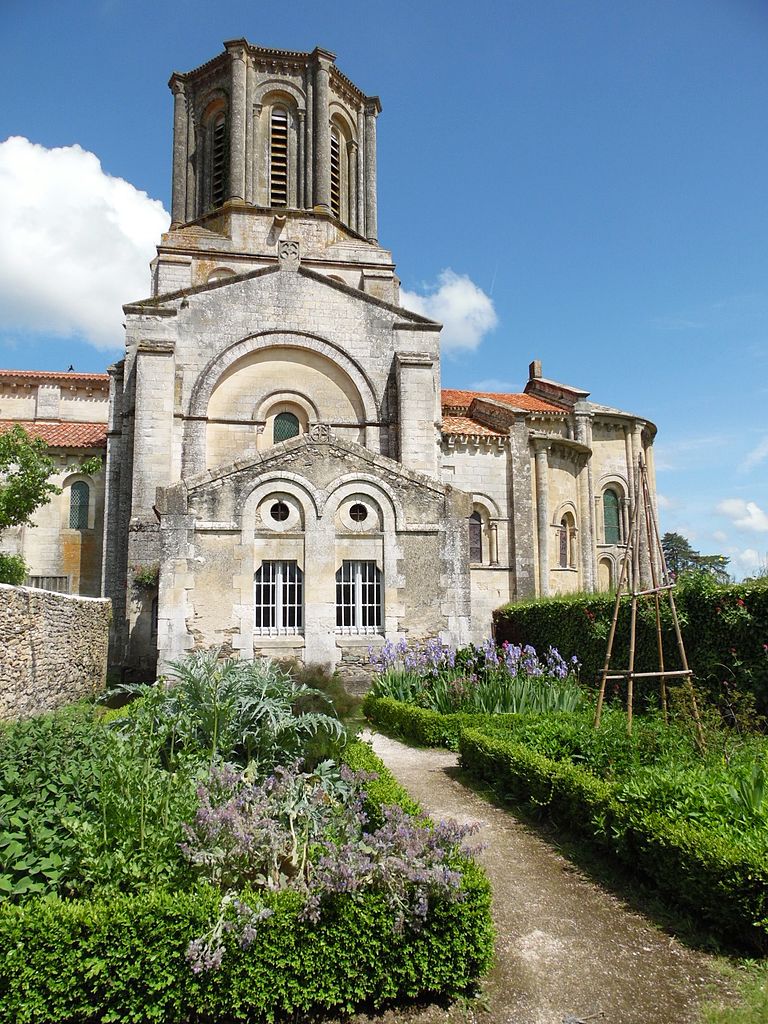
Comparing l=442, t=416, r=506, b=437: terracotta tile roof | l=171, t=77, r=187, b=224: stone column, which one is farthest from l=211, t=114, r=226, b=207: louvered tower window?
l=442, t=416, r=506, b=437: terracotta tile roof

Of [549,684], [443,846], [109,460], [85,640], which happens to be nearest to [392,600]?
[549,684]

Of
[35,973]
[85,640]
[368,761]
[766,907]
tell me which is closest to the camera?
[35,973]

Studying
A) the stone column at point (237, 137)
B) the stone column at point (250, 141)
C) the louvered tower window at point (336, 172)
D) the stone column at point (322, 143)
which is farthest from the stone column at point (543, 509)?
the stone column at point (237, 137)

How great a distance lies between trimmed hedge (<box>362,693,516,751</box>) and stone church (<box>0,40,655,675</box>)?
294 centimetres

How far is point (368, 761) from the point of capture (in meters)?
8.09

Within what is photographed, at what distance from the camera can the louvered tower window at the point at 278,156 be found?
28.5 meters

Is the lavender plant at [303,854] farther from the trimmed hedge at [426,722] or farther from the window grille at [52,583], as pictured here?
the window grille at [52,583]

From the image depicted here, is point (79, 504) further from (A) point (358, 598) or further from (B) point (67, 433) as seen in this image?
(A) point (358, 598)

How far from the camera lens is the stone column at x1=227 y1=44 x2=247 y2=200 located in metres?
27.6

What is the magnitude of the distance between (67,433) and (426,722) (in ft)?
60.3

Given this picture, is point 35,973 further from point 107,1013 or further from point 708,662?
point 708,662

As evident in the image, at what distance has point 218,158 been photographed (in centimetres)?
2922

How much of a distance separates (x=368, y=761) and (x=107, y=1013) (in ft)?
13.2

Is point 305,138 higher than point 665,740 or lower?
higher
